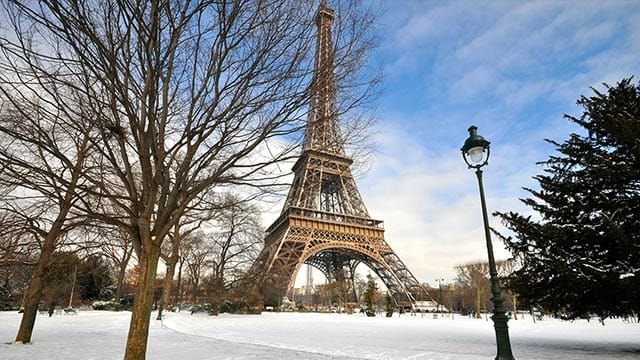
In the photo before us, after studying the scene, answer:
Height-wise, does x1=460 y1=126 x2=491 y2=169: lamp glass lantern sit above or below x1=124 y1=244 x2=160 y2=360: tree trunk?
above

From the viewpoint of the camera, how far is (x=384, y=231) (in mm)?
39688

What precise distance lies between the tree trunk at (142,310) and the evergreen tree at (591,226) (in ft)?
29.1

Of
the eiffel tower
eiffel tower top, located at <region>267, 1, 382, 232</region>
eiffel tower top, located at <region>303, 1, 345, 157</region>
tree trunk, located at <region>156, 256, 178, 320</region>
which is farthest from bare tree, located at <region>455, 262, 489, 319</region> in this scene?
eiffel tower top, located at <region>303, 1, 345, 157</region>

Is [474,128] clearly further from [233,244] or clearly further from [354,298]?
[354,298]

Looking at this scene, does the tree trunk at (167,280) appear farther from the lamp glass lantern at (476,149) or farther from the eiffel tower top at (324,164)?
the lamp glass lantern at (476,149)

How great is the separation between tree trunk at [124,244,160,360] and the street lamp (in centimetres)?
482

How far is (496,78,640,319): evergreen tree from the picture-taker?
8.48m

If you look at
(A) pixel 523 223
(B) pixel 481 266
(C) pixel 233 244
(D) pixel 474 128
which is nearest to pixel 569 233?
(A) pixel 523 223

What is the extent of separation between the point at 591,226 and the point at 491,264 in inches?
214

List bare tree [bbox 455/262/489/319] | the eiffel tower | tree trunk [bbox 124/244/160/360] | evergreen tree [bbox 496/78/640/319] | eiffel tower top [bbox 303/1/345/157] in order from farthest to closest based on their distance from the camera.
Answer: bare tree [bbox 455/262/489/319], the eiffel tower, evergreen tree [bbox 496/78/640/319], eiffel tower top [bbox 303/1/345/157], tree trunk [bbox 124/244/160/360]

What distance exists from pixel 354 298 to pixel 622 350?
139 feet

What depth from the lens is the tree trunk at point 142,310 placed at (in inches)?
190

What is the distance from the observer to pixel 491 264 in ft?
17.7

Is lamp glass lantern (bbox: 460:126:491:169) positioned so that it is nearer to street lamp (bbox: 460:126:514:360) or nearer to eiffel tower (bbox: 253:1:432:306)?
street lamp (bbox: 460:126:514:360)
